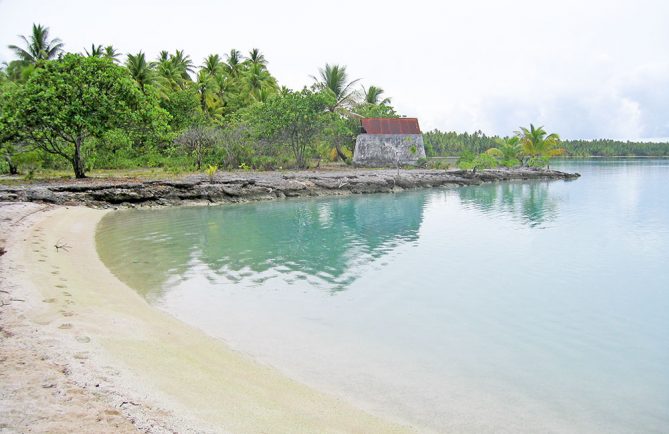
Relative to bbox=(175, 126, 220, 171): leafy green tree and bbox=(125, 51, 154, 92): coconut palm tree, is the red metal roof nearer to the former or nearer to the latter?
bbox=(175, 126, 220, 171): leafy green tree

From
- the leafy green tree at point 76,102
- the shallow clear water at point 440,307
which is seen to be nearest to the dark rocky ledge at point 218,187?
the leafy green tree at point 76,102

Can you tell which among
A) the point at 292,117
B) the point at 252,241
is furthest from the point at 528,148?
the point at 252,241

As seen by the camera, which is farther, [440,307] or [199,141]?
[199,141]

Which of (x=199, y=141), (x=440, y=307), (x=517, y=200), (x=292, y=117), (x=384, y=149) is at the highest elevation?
(x=292, y=117)

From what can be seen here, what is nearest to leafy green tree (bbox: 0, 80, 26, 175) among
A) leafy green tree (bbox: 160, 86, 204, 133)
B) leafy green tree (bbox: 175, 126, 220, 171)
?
leafy green tree (bbox: 175, 126, 220, 171)

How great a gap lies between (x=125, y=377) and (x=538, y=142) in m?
54.2

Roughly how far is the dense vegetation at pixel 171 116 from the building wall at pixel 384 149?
2.24 metres

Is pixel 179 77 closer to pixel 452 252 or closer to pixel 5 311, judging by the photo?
pixel 452 252

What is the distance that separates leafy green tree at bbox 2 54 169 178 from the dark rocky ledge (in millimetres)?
2910

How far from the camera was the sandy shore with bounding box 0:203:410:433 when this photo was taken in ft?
12.1

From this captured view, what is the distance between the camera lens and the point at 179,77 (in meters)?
44.8

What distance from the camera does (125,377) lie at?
456 centimetres

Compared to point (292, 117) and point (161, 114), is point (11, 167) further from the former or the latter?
point (292, 117)

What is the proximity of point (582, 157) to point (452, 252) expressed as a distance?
113168 mm
